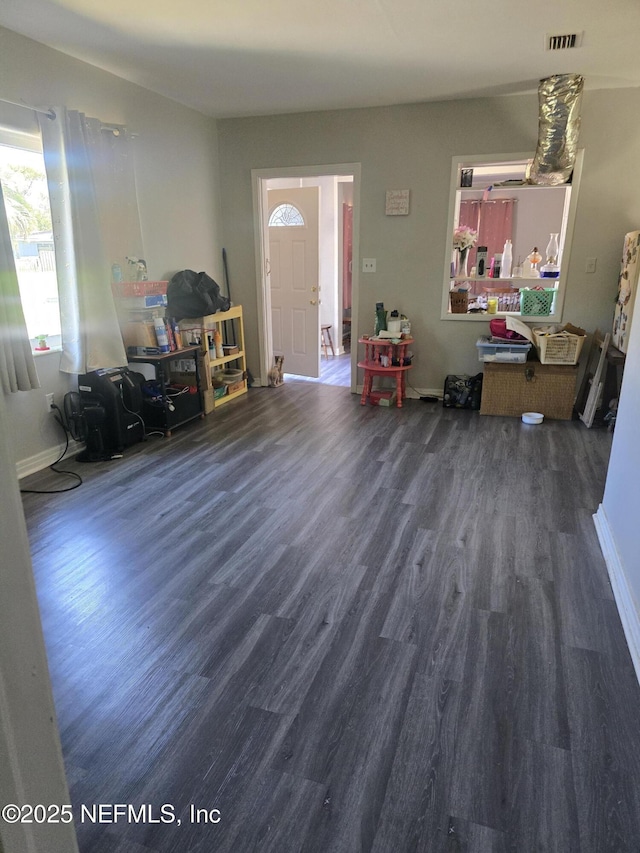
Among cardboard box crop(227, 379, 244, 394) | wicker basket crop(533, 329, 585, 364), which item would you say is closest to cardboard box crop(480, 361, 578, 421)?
wicker basket crop(533, 329, 585, 364)

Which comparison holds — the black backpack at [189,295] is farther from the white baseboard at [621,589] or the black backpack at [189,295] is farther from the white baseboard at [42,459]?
the white baseboard at [621,589]

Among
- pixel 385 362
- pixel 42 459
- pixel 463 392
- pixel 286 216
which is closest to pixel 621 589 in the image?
pixel 463 392

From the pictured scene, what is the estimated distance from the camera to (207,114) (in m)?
4.91

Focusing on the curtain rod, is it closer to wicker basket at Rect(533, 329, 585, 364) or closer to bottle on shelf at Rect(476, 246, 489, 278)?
bottle on shelf at Rect(476, 246, 489, 278)

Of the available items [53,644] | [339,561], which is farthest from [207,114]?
[53,644]

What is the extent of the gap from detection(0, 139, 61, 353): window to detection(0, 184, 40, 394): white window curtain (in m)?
0.34

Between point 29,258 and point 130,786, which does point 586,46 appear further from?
point 130,786

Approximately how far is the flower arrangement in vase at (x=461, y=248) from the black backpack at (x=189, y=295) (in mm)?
2237

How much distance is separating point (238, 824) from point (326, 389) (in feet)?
Answer: 14.7

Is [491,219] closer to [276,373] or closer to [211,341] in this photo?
[276,373]

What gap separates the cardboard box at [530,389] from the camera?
14.5 feet

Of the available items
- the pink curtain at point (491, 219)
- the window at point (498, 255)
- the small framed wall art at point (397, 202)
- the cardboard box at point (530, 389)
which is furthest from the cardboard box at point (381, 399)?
the pink curtain at point (491, 219)

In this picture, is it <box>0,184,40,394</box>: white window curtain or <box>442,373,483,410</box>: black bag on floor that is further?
<box>442,373,483,410</box>: black bag on floor

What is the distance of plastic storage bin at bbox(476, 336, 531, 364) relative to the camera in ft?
14.5
